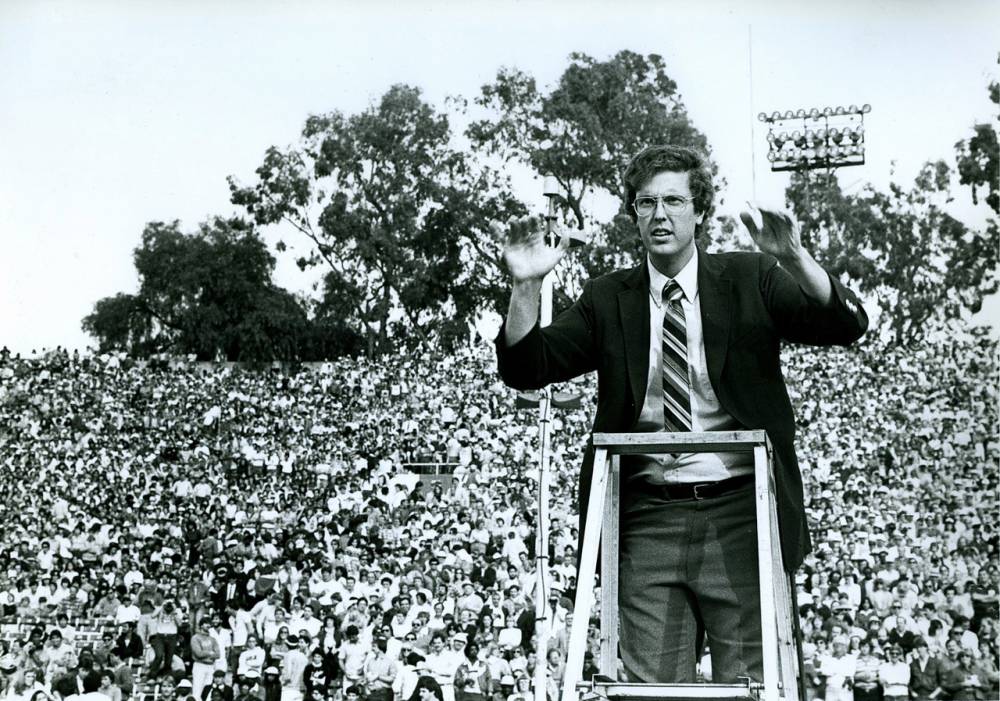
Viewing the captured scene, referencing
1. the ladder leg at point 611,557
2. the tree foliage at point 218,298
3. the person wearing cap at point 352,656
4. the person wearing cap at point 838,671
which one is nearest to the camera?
the ladder leg at point 611,557

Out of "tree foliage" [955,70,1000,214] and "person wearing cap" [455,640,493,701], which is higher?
"tree foliage" [955,70,1000,214]

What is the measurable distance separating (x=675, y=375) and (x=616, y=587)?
62 cm

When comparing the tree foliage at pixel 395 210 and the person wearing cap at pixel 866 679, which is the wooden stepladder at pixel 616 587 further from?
the tree foliage at pixel 395 210

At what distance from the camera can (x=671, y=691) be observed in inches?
123

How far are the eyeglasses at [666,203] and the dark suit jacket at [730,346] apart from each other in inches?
7.6

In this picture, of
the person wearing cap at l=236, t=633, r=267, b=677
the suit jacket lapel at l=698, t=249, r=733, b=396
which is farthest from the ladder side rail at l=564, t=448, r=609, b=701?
the person wearing cap at l=236, t=633, r=267, b=677

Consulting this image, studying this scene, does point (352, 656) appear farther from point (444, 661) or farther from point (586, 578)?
point (586, 578)

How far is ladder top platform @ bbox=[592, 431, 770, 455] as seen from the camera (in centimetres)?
329

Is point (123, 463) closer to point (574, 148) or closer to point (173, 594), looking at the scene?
point (173, 594)

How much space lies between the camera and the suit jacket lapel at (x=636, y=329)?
3578 mm

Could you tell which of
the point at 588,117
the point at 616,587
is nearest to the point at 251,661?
the point at 616,587

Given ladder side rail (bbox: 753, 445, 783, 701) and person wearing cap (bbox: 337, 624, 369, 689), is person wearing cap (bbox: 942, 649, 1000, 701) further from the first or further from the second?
ladder side rail (bbox: 753, 445, 783, 701)

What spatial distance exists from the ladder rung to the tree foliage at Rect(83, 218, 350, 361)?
147 feet

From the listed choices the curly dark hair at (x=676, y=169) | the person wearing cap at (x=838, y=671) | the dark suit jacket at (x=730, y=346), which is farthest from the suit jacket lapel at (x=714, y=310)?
the person wearing cap at (x=838, y=671)
